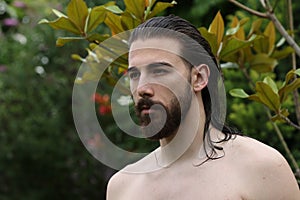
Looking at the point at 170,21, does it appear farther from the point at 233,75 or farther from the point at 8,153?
the point at 8,153

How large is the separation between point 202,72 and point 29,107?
20.0ft

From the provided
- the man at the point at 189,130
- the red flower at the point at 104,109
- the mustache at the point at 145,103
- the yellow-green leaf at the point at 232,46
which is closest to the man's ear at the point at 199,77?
the man at the point at 189,130

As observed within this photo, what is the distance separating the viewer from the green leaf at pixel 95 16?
258 centimetres

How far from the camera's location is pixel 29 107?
26.1 feet

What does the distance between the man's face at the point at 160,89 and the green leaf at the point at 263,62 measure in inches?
39.9

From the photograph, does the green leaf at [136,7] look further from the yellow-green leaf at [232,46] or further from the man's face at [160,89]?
the man's face at [160,89]

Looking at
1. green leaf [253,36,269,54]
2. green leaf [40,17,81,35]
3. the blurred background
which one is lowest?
the blurred background

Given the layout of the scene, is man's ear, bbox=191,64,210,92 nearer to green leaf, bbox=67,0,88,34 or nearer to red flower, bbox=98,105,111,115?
green leaf, bbox=67,0,88,34

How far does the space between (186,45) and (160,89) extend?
0.18m

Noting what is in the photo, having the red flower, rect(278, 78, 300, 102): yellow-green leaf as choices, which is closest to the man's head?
rect(278, 78, 300, 102): yellow-green leaf

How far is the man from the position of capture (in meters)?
1.97

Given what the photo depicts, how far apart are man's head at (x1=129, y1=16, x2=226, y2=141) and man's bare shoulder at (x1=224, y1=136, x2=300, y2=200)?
15 cm

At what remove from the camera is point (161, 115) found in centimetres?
200

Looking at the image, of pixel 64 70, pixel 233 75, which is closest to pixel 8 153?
pixel 64 70
